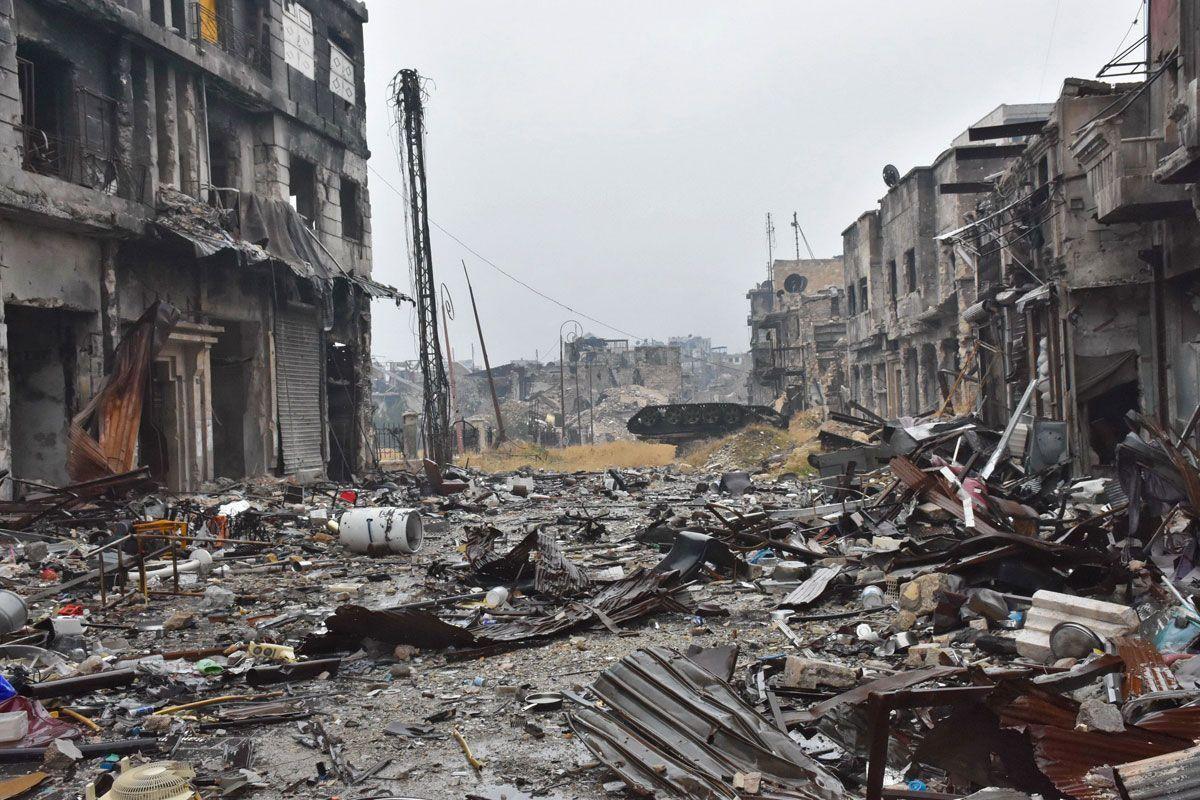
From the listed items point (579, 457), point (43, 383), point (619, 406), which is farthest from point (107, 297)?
point (619, 406)

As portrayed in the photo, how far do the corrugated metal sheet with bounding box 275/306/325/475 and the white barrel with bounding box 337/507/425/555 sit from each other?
7.74m

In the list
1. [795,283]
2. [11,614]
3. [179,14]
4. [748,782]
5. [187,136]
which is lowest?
[748,782]

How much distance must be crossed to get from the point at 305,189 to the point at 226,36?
344cm

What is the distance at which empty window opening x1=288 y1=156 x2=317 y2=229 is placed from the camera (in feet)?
59.6

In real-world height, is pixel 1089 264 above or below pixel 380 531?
above

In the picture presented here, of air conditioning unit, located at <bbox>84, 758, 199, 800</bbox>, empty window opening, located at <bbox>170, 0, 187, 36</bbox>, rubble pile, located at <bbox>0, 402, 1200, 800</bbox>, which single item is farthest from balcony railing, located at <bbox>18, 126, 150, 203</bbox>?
air conditioning unit, located at <bbox>84, 758, 199, 800</bbox>

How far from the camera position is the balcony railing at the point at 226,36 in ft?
47.9

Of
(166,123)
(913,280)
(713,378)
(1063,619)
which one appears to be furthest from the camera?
(713,378)

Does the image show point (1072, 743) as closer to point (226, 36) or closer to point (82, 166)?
point (82, 166)

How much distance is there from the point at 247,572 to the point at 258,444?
8.16m

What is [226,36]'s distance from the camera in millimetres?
15641

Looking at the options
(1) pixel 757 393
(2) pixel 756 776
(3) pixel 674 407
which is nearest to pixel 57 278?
(2) pixel 756 776

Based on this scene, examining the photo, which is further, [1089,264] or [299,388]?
[299,388]

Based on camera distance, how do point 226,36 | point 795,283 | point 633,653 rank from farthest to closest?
point 795,283
point 226,36
point 633,653
